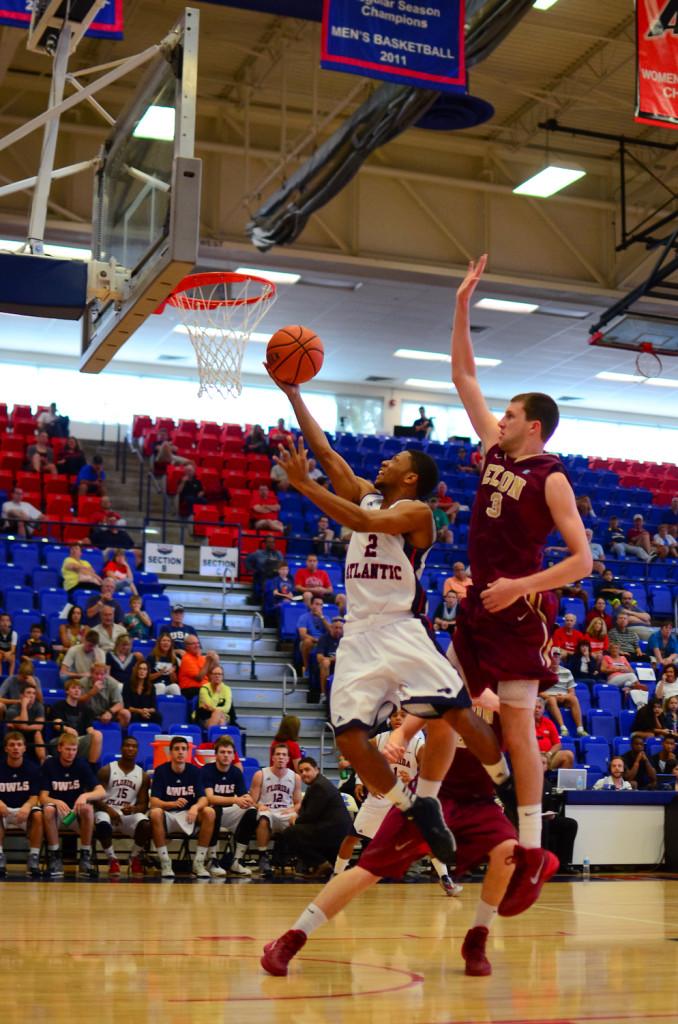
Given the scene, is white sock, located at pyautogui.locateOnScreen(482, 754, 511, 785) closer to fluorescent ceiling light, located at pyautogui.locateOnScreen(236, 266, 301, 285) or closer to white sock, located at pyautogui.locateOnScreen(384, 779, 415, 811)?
white sock, located at pyautogui.locateOnScreen(384, 779, 415, 811)

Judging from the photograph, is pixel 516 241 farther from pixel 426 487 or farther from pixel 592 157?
pixel 426 487

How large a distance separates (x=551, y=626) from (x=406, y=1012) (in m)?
1.74

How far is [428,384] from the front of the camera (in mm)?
29625

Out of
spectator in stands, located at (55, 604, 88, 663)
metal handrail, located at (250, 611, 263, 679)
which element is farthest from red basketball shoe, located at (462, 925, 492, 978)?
metal handrail, located at (250, 611, 263, 679)

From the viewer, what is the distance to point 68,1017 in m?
4.24

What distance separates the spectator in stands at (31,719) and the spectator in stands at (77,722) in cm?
14

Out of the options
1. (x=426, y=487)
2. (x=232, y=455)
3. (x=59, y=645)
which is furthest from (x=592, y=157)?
(x=426, y=487)

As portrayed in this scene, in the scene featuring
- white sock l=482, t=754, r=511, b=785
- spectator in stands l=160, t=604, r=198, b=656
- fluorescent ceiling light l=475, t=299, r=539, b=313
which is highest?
fluorescent ceiling light l=475, t=299, r=539, b=313

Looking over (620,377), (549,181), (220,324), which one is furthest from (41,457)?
(620,377)

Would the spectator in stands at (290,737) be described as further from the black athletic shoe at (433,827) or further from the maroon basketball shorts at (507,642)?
the black athletic shoe at (433,827)

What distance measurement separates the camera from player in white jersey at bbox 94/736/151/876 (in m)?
11.6

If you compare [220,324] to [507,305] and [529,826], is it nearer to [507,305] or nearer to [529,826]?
[507,305]

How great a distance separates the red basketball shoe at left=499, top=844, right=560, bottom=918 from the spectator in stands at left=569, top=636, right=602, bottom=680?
12159 mm

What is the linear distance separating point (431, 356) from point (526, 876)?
22.5m
